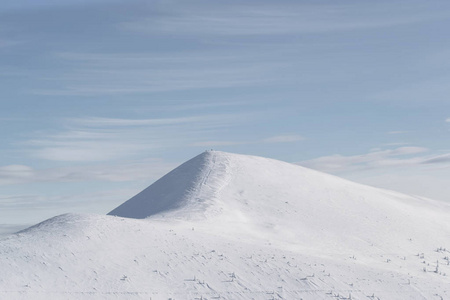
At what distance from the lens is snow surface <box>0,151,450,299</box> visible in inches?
1368

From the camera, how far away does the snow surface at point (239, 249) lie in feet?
114

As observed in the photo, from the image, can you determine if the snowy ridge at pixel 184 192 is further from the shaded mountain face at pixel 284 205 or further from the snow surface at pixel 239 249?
the snow surface at pixel 239 249

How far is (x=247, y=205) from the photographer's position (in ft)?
188

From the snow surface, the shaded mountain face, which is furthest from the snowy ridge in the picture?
the snow surface

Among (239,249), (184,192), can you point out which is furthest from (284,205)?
(239,249)

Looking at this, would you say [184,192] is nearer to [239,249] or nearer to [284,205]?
[284,205]

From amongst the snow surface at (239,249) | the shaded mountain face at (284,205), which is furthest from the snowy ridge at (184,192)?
the snow surface at (239,249)

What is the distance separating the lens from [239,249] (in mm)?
41219

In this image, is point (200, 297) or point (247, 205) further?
point (247, 205)

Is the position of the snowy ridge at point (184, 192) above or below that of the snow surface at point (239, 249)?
above

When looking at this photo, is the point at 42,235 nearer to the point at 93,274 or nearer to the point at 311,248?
the point at 93,274

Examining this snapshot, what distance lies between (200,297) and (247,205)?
2374cm

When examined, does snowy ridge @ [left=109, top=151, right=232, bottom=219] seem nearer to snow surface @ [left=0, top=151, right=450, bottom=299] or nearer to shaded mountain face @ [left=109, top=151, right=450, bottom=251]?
shaded mountain face @ [left=109, top=151, right=450, bottom=251]

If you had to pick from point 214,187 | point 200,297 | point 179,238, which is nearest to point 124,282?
point 200,297
